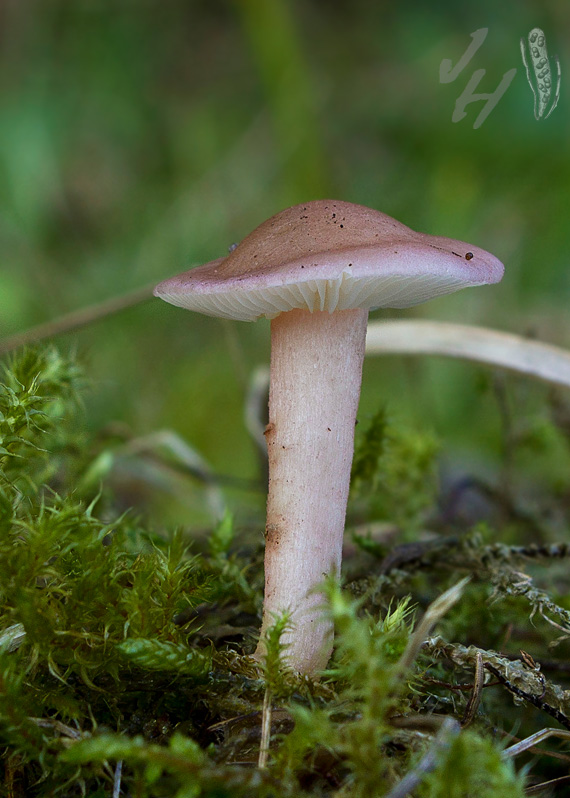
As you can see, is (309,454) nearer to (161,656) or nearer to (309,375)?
(309,375)

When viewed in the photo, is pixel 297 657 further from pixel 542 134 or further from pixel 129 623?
pixel 542 134

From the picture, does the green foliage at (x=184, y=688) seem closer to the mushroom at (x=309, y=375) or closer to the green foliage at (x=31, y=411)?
the green foliage at (x=31, y=411)

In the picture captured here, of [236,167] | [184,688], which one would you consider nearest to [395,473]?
[184,688]

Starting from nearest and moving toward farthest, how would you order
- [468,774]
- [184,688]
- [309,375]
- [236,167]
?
1. [468,774]
2. [184,688]
3. [309,375]
4. [236,167]

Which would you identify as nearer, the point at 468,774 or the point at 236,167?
the point at 468,774

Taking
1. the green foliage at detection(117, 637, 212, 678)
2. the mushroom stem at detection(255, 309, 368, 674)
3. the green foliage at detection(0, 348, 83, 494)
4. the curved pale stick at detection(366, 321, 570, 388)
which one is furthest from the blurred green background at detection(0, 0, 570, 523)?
the green foliage at detection(117, 637, 212, 678)

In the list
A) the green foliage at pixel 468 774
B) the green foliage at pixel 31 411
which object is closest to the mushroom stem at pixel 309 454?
the green foliage at pixel 468 774

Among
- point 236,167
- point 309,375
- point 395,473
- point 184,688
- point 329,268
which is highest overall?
point 236,167
